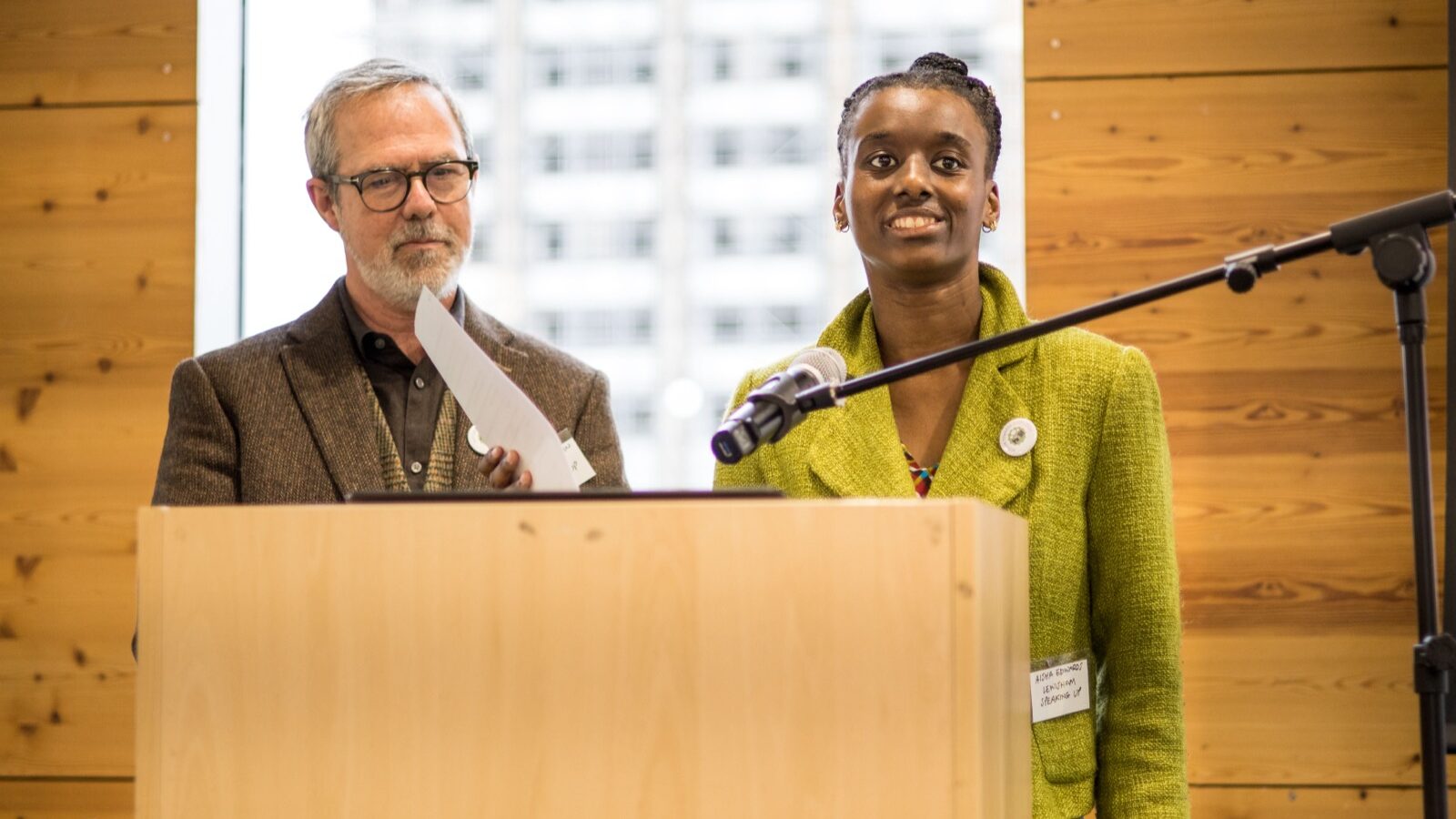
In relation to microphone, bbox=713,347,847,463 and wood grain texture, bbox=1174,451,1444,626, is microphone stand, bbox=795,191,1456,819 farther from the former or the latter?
wood grain texture, bbox=1174,451,1444,626

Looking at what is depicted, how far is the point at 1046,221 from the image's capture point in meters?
3.12

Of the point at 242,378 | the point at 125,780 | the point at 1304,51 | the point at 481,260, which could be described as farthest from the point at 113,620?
the point at 1304,51

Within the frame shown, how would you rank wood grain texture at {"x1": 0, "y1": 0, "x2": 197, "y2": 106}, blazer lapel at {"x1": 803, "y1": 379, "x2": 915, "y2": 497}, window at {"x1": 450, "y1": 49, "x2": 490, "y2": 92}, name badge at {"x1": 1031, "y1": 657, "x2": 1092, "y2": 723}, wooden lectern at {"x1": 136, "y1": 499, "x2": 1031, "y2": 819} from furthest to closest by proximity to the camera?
window at {"x1": 450, "y1": 49, "x2": 490, "y2": 92}, wood grain texture at {"x1": 0, "y1": 0, "x2": 197, "y2": 106}, blazer lapel at {"x1": 803, "y1": 379, "x2": 915, "y2": 497}, name badge at {"x1": 1031, "y1": 657, "x2": 1092, "y2": 723}, wooden lectern at {"x1": 136, "y1": 499, "x2": 1031, "y2": 819}

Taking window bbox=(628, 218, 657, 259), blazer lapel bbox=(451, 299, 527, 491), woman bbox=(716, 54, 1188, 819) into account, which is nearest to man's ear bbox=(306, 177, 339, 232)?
blazer lapel bbox=(451, 299, 527, 491)

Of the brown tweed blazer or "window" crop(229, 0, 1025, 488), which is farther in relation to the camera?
"window" crop(229, 0, 1025, 488)

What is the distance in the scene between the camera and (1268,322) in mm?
3045

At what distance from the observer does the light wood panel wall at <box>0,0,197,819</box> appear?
10.9 feet

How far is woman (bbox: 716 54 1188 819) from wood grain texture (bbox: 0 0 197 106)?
2057 mm

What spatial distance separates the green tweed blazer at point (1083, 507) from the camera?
5.65 ft

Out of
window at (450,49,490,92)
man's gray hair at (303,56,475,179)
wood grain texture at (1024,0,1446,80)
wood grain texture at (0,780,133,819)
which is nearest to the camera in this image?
man's gray hair at (303,56,475,179)

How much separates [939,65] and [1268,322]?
1.37m

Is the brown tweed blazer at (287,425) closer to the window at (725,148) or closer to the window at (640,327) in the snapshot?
the window at (640,327)

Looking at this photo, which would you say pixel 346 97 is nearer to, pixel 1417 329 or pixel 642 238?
pixel 642 238

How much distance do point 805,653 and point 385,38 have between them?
9.68 ft
